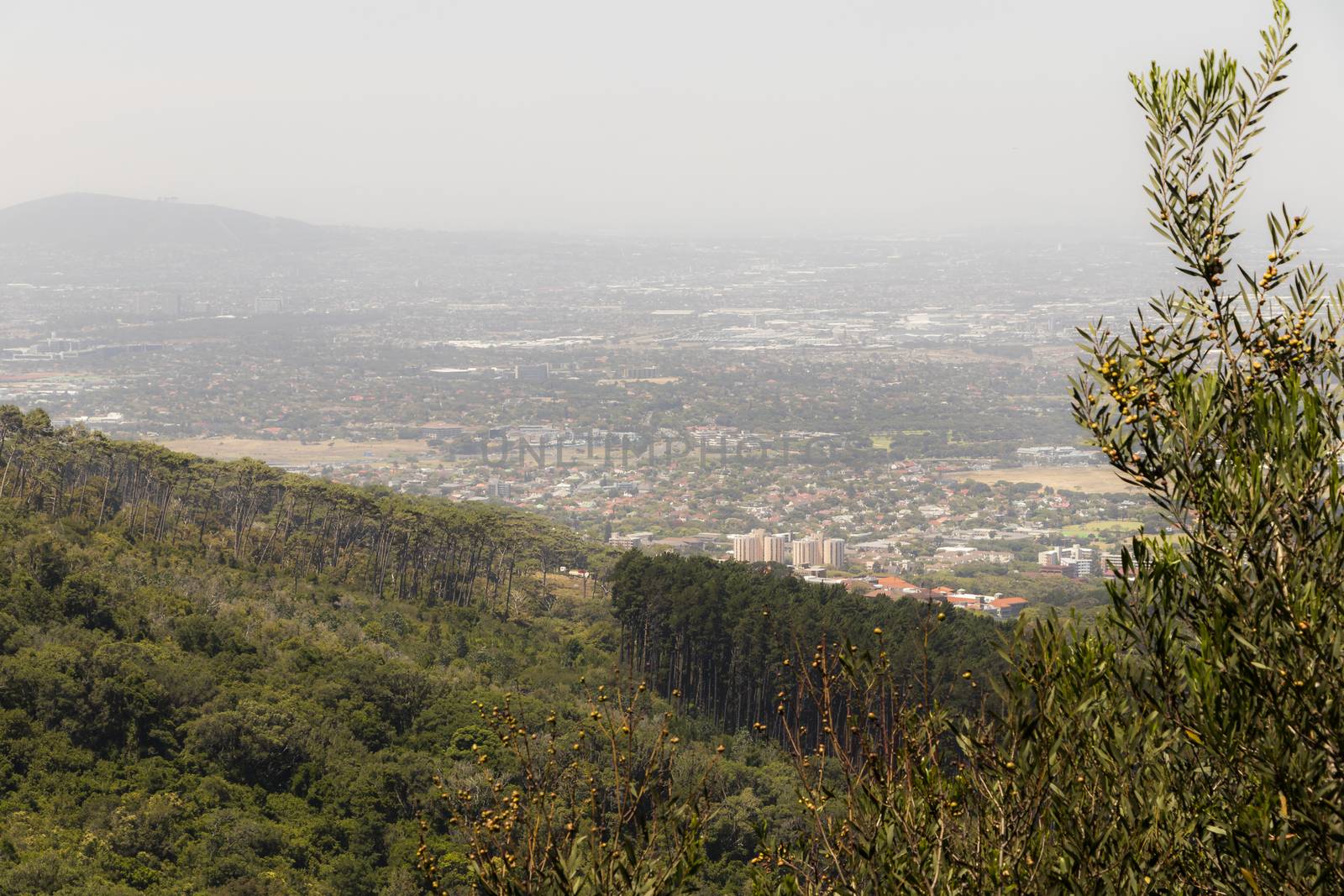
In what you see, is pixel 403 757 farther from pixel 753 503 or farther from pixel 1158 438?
pixel 753 503

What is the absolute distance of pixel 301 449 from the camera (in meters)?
69.4

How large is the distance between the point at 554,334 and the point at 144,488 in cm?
9133

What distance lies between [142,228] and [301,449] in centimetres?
10270

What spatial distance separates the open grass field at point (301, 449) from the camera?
6494 cm

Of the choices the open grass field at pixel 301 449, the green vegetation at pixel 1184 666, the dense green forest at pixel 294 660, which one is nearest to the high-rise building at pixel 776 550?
the dense green forest at pixel 294 660

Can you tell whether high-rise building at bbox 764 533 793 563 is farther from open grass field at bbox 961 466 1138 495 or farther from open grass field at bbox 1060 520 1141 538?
open grass field at bbox 961 466 1138 495

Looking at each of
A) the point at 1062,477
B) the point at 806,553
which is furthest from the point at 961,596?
the point at 1062,477

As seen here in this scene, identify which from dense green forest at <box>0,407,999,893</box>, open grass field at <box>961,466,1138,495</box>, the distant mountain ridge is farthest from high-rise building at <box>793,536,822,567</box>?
the distant mountain ridge

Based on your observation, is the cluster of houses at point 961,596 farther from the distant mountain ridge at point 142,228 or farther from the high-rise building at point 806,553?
the distant mountain ridge at point 142,228

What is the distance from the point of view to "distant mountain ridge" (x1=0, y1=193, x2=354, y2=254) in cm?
15412

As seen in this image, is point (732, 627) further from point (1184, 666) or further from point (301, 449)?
point (301, 449)

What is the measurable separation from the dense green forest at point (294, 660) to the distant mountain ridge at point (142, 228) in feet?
452

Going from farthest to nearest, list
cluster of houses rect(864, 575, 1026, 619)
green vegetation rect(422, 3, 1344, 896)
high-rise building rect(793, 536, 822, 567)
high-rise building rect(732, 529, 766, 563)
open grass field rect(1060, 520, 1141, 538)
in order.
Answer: open grass field rect(1060, 520, 1141, 538) → high-rise building rect(793, 536, 822, 567) → high-rise building rect(732, 529, 766, 563) → cluster of houses rect(864, 575, 1026, 619) → green vegetation rect(422, 3, 1344, 896)

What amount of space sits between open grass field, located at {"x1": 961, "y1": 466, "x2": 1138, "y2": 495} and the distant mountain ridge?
117756 millimetres
